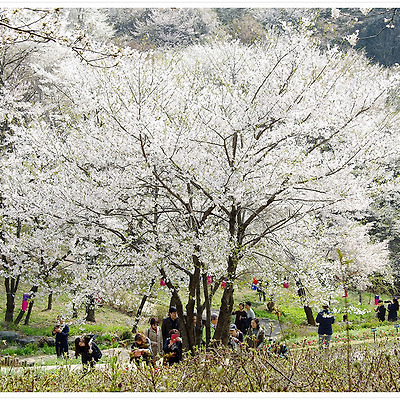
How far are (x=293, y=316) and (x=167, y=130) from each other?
12.5 meters

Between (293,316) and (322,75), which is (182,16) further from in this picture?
(293,316)

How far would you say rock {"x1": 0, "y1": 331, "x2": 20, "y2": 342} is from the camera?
34.3 feet

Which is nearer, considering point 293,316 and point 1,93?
point 1,93

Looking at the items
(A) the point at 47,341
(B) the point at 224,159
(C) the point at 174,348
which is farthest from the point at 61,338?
(B) the point at 224,159

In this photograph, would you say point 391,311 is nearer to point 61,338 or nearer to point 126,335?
point 126,335

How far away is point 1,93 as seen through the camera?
539 inches

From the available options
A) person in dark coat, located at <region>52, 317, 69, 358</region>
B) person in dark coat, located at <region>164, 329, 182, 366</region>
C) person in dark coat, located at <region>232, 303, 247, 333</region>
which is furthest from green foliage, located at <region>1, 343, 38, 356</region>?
person in dark coat, located at <region>164, 329, 182, 366</region>

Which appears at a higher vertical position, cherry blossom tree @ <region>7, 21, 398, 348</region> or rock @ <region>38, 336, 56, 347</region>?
cherry blossom tree @ <region>7, 21, 398, 348</region>

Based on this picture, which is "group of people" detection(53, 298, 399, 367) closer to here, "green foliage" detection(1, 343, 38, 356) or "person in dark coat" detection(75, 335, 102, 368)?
"person in dark coat" detection(75, 335, 102, 368)

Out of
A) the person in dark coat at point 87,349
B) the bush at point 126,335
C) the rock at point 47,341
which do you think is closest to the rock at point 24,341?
the rock at point 47,341

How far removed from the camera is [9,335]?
1059 cm

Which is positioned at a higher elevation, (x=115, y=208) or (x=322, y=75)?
(x=322, y=75)

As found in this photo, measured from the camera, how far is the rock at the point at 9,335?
10.4m
